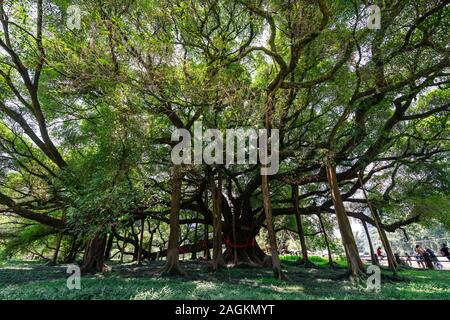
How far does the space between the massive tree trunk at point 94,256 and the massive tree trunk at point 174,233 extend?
2163 millimetres

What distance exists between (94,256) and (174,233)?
272 centimetres

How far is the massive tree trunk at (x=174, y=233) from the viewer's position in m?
7.21

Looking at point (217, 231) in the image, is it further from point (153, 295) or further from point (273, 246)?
point (153, 295)

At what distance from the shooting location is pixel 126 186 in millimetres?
6910

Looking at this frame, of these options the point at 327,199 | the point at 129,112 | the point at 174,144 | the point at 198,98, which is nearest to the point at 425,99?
the point at 327,199

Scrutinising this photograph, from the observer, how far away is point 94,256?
8156 mm

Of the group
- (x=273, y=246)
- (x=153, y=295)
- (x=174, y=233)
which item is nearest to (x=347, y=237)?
(x=273, y=246)

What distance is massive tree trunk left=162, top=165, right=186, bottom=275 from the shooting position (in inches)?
284

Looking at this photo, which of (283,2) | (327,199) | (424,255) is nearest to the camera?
(283,2)

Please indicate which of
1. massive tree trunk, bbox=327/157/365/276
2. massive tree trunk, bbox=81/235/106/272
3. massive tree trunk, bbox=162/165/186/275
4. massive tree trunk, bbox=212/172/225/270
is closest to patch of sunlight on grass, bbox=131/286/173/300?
massive tree trunk, bbox=162/165/186/275

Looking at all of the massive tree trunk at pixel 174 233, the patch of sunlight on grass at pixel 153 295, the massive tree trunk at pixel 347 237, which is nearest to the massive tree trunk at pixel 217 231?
the massive tree trunk at pixel 174 233

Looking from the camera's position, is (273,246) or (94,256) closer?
(273,246)

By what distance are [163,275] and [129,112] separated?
4.31 metres
